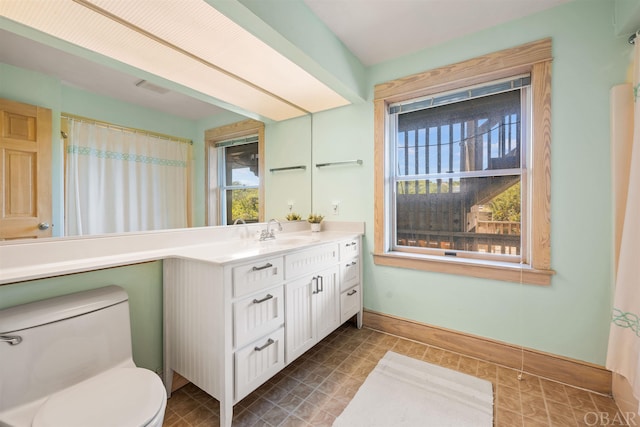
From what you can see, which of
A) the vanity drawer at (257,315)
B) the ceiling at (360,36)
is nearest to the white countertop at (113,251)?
the vanity drawer at (257,315)

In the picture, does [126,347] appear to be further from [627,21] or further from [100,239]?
[627,21]

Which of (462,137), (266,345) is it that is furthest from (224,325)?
(462,137)

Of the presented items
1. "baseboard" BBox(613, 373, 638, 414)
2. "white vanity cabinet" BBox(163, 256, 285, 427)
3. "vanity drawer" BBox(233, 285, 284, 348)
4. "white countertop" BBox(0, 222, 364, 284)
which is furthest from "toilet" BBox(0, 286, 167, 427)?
"baseboard" BBox(613, 373, 638, 414)

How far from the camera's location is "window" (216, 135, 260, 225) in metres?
1.91

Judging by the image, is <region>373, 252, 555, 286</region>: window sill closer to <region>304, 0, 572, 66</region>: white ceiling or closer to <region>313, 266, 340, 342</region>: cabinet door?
<region>313, 266, 340, 342</region>: cabinet door

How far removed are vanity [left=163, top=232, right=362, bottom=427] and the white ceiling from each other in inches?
63.2

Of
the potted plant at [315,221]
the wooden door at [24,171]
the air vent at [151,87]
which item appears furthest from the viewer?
the potted plant at [315,221]

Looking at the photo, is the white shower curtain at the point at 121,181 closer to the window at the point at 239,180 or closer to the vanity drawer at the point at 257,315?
the window at the point at 239,180

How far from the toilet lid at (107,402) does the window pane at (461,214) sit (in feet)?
6.80

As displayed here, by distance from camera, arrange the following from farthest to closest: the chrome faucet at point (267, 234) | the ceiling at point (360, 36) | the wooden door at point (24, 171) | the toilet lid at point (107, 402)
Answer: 1. the chrome faucet at point (267, 234)
2. the ceiling at point (360, 36)
3. the wooden door at point (24, 171)
4. the toilet lid at point (107, 402)

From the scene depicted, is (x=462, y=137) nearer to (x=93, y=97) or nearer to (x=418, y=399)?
(x=418, y=399)

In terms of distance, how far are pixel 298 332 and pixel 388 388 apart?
0.66m

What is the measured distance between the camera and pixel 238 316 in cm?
131

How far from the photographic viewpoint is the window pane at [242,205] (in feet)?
6.45
